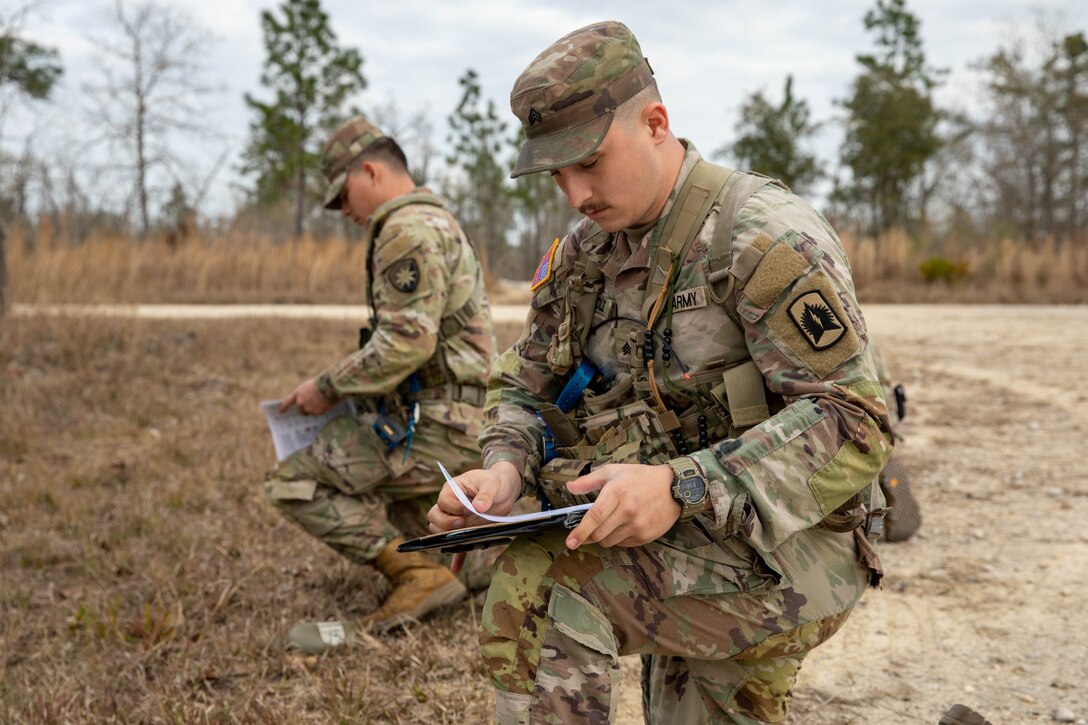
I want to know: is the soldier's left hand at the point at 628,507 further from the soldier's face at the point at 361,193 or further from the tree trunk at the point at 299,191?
the tree trunk at the point at 299,191

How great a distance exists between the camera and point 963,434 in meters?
7.02

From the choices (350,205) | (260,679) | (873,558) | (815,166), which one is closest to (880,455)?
(873,558)

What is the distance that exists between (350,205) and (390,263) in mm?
533

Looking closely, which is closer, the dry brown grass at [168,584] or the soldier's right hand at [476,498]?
the soldier's right hand at [476,498]

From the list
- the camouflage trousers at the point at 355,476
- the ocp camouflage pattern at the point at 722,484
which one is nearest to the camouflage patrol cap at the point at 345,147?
the camouflage trousers at the point at 355,476

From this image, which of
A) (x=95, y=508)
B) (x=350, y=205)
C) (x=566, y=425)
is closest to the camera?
(x=566, y=425)

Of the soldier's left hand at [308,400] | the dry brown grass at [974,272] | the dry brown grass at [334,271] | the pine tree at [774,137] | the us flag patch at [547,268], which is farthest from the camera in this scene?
the pine tree at [774,137]

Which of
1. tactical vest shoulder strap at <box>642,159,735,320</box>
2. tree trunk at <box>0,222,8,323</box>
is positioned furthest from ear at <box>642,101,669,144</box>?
tree trunk at <box>0,222,8,323</box>

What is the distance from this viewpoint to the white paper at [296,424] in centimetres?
405

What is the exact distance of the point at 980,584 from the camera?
422 cm

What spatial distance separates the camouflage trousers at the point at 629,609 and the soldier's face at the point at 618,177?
691 millimetres

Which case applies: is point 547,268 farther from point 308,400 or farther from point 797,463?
point 308,400

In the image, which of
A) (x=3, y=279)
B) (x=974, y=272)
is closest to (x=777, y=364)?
(x=3, y=279)

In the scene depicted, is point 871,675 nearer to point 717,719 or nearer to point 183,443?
point 717,719
